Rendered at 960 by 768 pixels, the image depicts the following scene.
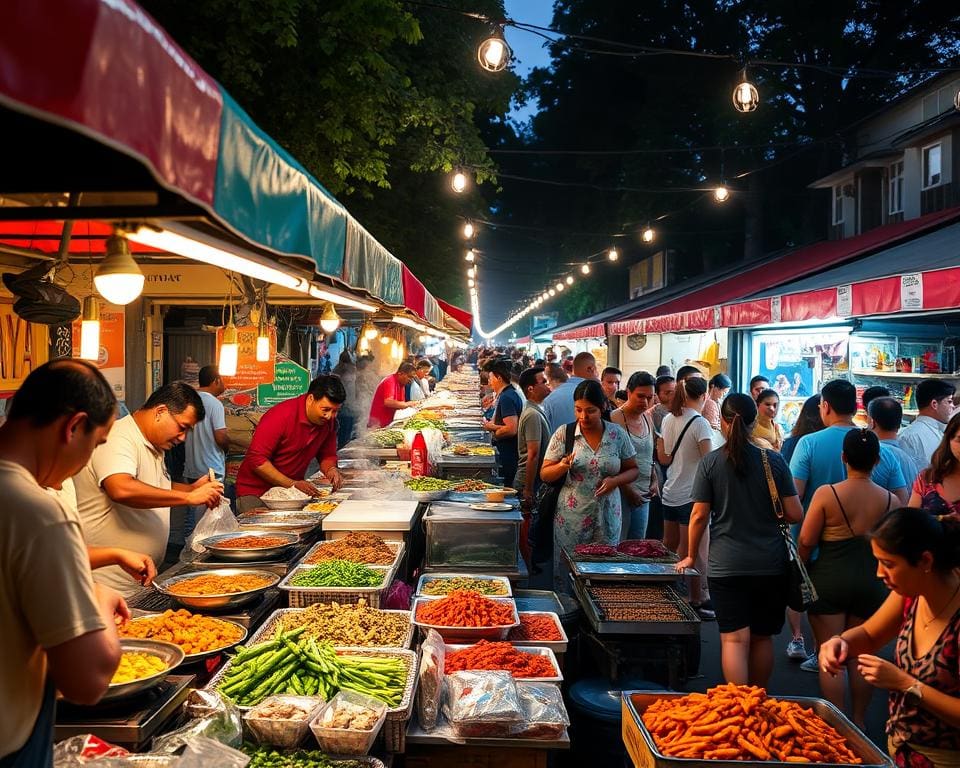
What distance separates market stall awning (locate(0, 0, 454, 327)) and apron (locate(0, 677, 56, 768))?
1422mm

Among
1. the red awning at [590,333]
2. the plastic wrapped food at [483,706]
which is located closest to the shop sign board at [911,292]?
the plastic wrapped food at [483,706]

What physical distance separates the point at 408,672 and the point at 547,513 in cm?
407

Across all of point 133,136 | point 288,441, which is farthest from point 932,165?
point 133,136

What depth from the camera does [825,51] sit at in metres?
23.9

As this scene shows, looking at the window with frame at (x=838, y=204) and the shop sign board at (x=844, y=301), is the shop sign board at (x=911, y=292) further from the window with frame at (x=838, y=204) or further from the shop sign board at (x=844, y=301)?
the window with frame at (x=838, y=204)

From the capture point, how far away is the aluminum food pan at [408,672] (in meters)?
3.29

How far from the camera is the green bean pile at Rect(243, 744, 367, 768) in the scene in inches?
116

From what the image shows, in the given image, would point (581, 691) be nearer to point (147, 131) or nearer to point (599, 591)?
point (599, 591)

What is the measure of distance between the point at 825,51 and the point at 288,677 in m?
26.5

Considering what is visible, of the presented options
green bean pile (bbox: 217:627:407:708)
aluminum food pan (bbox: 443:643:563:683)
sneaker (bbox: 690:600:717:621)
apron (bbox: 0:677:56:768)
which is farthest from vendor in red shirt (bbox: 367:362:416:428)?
apron (bbox: 0:677:56:768)

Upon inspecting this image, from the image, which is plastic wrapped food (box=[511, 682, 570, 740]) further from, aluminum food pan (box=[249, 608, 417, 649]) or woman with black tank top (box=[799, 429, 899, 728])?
woman with black tank top (box=[799, 429, 899, 728])

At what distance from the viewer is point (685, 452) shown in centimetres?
823

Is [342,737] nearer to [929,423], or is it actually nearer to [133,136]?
[133,136]

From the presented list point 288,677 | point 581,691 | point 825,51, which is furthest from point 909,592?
point 825,51
